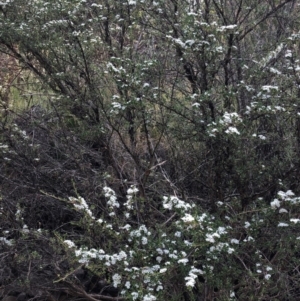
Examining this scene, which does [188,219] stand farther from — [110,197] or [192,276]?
[110,197]

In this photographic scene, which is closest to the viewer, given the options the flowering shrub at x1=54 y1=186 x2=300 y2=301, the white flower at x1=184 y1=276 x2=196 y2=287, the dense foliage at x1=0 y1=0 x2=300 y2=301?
the white flower at x1=184 y1=276 x2=196 y2=287

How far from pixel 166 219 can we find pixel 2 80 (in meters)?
2.58

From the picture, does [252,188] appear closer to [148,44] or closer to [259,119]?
[259,119]

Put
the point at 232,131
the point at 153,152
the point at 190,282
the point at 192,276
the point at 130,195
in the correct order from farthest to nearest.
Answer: the point at 153,152 → the point at 130,195 → the point at 232,131 → the point at 192,276 → the point at 190,282

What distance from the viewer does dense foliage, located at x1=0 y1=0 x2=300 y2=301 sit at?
381 cm

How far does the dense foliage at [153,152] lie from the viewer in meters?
3.81

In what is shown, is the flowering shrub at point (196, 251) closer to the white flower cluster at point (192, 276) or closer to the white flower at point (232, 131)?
the white flower cluster at point (192, 276)

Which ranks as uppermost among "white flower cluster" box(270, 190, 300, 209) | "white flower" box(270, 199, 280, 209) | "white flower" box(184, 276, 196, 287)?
"white flower cluster" box(270, 190, 300, 209)

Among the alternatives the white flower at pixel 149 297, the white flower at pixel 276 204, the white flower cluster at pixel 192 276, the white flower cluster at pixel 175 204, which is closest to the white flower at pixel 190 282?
the white flower cluster at pixel 192 276

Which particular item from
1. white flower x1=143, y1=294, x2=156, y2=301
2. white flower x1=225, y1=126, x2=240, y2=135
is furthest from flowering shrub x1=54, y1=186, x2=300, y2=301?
white flower x1=225, y1=126, x2=240, y2=135

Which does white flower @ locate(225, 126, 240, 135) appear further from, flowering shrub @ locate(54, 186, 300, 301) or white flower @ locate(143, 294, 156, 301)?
white flower @ locate(143, 294, 156, 301)

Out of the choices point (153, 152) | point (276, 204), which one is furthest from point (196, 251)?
point (153, 152)

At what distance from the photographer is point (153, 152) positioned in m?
4.71

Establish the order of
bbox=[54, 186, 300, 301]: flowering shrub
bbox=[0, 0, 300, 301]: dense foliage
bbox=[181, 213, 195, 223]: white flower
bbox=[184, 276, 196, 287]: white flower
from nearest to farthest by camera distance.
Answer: bbox=[184, 276, 196, 287]: white flower → bbox=[181, 213, 195, 223]: white flower → bbox=[54, 186, 300, 301]: flowering shrub → bbox=[0, 0, 300, 301]: dense foliage
